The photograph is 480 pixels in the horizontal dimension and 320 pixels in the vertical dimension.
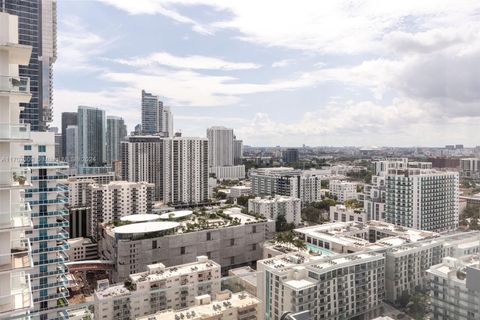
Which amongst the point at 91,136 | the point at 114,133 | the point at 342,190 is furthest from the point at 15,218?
the point at 114,133

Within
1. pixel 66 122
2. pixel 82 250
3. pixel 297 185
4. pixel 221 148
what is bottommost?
pixel 82 250

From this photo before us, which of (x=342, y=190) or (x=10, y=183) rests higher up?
(x=10, y=183)

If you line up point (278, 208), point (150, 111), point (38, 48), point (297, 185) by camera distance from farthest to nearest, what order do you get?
point (150, 111), point (297, 185), point (38, 48), point (278, 208)

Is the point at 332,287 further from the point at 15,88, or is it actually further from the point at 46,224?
the point at 46,224

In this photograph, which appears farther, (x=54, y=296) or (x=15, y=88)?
(x=54, y=296)

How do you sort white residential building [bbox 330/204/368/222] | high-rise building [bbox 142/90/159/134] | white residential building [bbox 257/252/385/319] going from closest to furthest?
white residential building [bbox 257/252/385/319] < white residential building [bbox 330/204/368/222] < high-rise building [bbox 142/90/159/134]

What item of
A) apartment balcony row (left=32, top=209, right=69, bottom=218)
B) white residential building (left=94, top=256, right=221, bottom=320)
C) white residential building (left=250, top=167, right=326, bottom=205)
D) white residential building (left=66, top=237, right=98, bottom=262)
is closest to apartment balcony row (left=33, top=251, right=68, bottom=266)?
apartment balcony row (left=32, top=209, right=69, bottom=218)

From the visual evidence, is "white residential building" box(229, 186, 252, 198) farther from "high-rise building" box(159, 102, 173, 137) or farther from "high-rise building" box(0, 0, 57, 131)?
"high-rise building" box(159, 102, 173, 137)
